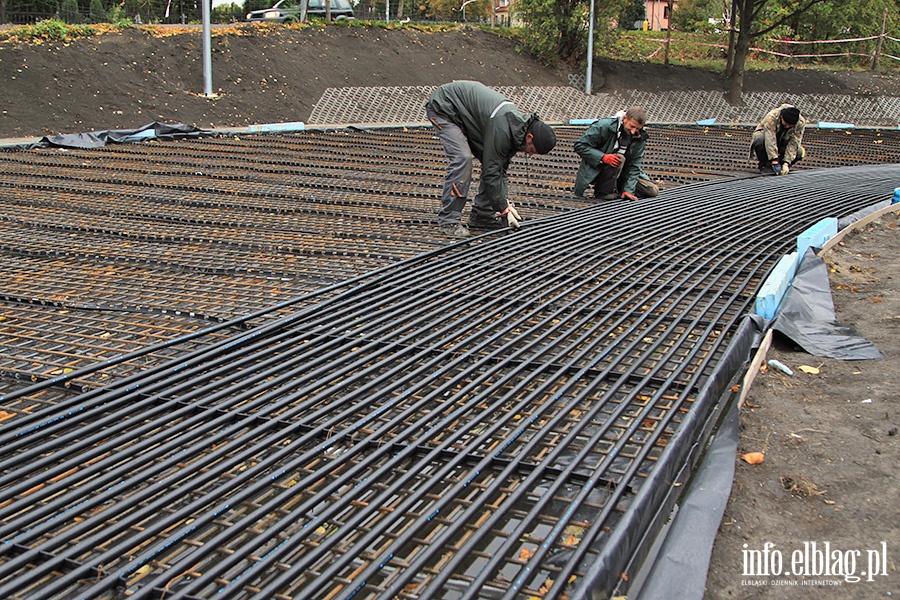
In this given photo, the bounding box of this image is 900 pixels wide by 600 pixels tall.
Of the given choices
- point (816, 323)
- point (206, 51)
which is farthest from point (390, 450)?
point (206, 51)

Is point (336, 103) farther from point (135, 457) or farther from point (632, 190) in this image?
point (135, 457)

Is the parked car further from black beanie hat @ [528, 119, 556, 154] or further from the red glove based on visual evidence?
black beanie hat @ [528, 119, 556, 154]

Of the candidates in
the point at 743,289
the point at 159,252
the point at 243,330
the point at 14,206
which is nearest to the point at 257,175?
the point at 14,206

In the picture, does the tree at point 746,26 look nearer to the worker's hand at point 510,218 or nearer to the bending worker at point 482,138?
the worker's hand at point 510,218

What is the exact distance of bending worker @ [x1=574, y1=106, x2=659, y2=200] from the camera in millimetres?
6750

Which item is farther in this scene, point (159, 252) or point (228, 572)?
point (159, 252)

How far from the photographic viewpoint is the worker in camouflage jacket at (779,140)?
26.5 feet

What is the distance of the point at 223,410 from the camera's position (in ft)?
9.98

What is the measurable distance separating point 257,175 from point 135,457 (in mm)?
5526

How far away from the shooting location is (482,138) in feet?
17.9

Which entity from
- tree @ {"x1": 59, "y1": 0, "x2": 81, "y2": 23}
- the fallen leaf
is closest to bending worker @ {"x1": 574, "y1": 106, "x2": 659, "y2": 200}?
the fallen leaf

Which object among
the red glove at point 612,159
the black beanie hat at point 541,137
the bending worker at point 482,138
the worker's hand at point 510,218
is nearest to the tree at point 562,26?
the red glove at point 612,159

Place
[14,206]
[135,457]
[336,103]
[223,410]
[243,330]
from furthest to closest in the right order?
[336,103], [14,206], [243,330], [223,410], [135,457]

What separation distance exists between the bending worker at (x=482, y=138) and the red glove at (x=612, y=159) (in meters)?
1.43
